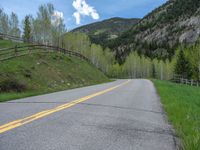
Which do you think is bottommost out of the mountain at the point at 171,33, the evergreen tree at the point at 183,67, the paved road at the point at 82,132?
the paved road at the point at 82,132

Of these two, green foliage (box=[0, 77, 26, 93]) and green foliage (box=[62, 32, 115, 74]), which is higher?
green foliage (box=[62, 32, 115, 74])

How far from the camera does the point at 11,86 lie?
14703 mm

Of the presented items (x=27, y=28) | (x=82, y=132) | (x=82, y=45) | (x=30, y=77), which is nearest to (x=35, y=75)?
(x=30, y=77)

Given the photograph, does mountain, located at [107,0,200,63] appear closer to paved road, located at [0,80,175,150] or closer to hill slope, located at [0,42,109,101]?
hill slope, located at [0,42,109,101]

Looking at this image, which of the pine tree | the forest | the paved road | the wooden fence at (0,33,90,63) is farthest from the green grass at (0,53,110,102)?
the pine tree

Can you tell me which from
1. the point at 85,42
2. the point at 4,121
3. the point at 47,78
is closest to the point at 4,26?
the point at 85,42

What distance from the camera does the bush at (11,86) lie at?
14203 mm

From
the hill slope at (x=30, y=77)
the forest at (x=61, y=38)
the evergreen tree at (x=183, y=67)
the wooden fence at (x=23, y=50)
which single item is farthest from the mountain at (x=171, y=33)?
the hill slope at (x=30, y=77)

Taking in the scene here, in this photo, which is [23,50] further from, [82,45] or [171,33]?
[171,33]

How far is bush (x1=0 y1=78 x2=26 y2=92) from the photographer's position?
1420cm

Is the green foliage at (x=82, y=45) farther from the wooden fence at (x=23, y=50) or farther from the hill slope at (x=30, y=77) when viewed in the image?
the hill slope at (x=30, y=77)

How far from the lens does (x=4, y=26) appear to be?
5778 centimetres

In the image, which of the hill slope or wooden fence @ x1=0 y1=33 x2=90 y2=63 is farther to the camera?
wooden fence @ x1=0 y1=33 x2=90 y2=63

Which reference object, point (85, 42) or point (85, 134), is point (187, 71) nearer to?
point (85, 42)
